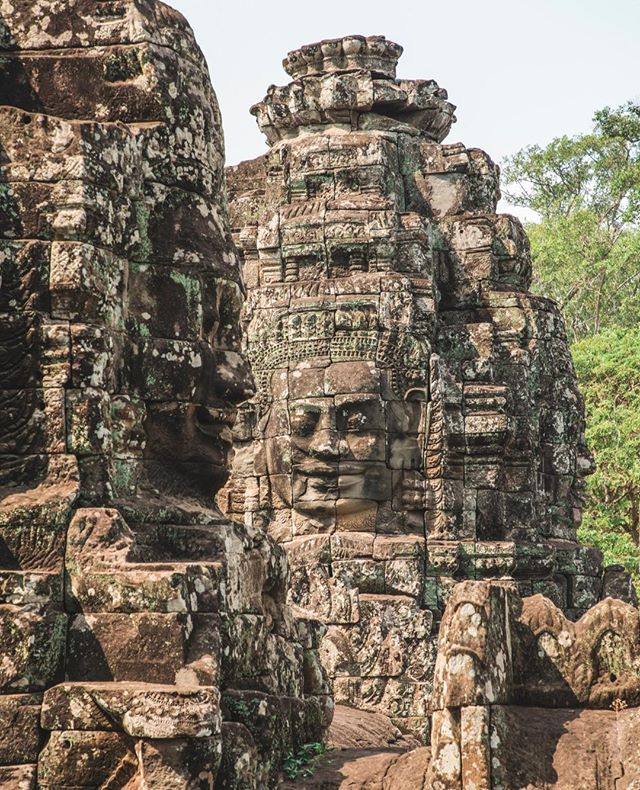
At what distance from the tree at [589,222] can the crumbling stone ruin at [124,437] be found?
995 inches

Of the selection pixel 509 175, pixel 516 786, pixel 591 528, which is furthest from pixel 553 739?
pixel 509 175

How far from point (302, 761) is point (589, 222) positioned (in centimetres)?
2808

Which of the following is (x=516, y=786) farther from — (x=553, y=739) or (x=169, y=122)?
(x=169, y=122)

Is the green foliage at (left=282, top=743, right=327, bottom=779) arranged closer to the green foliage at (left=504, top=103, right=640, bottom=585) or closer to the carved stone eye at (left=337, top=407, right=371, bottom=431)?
the carved stone eye at (left=337, top=407, right=371, bottom=431)

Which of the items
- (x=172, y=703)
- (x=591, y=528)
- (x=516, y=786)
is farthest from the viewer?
(x=591, y=528)

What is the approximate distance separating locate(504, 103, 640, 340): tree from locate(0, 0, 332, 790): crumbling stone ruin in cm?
2526

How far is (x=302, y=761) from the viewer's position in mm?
9906

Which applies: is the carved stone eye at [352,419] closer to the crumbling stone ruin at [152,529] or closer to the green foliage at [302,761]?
the crumbling stone ruin at [152,529]

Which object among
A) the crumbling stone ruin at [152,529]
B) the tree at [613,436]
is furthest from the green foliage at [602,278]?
the crumbling stone ruin at [152,529]

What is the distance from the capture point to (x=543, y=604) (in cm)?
950

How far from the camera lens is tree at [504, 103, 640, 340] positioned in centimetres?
3619

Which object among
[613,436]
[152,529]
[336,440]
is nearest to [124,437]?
[152,529]

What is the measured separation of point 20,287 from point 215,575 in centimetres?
182

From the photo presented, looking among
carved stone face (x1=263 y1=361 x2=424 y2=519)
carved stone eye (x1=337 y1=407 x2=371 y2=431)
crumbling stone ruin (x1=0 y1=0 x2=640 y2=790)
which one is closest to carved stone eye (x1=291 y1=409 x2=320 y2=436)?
carved stone face (x1=263 y1=361 x2=424 y2=519)
